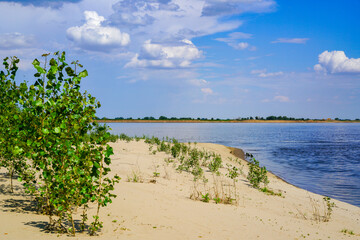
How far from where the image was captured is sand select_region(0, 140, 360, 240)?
6414 millimetres

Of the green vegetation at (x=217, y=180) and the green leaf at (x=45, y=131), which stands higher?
the green leaf at (x=45, y=131)

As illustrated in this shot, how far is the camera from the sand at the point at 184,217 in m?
6.41

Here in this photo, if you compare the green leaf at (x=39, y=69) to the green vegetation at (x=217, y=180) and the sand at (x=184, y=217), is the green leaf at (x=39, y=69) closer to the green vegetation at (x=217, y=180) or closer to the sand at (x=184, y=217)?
the sand at (x=184, y=217)

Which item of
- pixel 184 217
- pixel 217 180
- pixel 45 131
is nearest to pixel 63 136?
pixel 45 131

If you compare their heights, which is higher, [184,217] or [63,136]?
[63,136]

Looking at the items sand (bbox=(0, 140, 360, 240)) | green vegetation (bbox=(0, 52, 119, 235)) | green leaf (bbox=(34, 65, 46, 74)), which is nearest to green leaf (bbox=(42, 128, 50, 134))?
green vegetation (bbox=(0, 52, 119, 235))

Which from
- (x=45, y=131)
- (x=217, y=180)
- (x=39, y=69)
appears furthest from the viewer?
(x=217, y=180)

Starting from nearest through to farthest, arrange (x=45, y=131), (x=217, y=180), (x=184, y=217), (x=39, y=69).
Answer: (x=45, y=131), (x=39, y=69), (x=184, y=217), (x=217, y=180)

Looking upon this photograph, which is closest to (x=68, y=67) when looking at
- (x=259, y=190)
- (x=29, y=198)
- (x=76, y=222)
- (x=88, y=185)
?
(x=88, y=185)

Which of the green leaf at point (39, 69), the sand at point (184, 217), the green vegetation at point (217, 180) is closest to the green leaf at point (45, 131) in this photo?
the green leaf at point (39, 69)

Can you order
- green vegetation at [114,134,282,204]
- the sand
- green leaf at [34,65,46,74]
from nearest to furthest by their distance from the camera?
green leaf at [34,65,46,74] → the sand → green vegetation at [114,134,282,204]

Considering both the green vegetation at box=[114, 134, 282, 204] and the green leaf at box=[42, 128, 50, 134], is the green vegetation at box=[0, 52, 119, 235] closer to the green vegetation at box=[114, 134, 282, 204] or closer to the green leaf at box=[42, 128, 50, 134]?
the green leaf at box=[42, 128, 50, 134]

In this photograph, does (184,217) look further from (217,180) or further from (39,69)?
(217,180)

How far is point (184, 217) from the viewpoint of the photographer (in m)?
7.72
